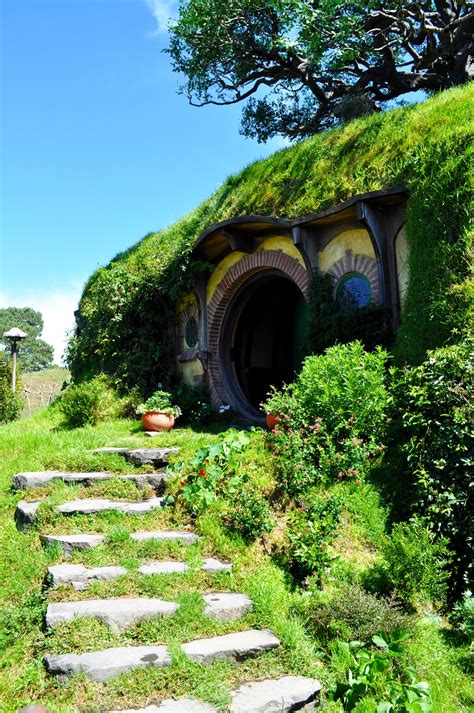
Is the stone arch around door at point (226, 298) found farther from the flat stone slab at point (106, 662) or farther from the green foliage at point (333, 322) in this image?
the flat stone slab at point (106, 662)

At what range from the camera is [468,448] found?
14.9ft

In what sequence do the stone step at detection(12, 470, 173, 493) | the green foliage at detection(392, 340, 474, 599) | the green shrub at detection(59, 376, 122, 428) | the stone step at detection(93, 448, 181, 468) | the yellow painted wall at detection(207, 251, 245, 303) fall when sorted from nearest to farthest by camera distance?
the green foliage at detection(392, 340, 474, 599) < the stone step at detection(12, 470, 173, 493) < the stone step at detection(93, 448, 181, 468) < the green shrub at detection(59, 376, 122, 428) < the yellow painted wall at detection(207, 251, 245, 303)

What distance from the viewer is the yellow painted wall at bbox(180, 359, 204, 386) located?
1049 centimetres

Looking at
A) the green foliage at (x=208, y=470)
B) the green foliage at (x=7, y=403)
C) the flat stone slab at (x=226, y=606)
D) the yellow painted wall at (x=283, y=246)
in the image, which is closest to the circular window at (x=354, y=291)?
the yellow painted wall at (x=283, y=246)

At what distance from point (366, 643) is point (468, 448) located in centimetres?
180

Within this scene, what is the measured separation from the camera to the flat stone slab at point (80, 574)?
3758 mm

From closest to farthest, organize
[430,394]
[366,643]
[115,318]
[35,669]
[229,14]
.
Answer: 1. [35,669]
2. [366,643]
3. [430,394]
4. [115,318]
5. [229,14]

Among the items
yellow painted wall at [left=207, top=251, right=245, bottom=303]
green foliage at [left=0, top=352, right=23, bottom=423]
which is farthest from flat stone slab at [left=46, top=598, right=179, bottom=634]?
green foliage at [left=0, top=352, right=23, bottom=423]

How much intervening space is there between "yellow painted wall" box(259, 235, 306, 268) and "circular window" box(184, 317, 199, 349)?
2.19 metres

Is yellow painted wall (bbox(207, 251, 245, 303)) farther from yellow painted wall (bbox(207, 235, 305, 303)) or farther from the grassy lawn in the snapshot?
the grassy lawn

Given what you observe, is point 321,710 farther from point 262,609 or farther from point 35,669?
point 35,669

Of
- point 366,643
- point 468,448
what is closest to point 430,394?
point 468,448

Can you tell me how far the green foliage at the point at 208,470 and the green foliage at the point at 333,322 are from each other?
297 centimetres

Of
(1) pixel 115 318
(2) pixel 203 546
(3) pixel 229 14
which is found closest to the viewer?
(2) pixel 203 546
